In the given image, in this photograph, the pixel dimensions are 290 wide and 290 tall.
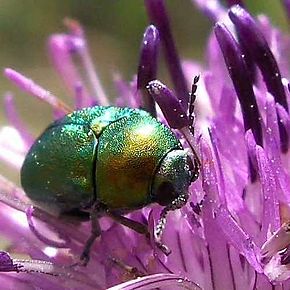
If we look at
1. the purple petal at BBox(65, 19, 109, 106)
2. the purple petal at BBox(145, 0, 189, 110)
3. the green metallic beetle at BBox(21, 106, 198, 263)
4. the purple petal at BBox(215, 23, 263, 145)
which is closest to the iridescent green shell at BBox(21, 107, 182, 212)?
the green metallic beetle at BBox(21, 106, 198, 263)

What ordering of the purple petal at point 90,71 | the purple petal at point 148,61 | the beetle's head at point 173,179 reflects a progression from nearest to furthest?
the beetle's head at point 173,179 → the purple petal at point 148,61 → the purple petal at point 90,71

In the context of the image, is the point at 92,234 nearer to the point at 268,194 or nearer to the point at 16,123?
the point at 268,194

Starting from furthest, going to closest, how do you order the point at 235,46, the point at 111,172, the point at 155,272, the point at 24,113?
the point at 24,113 < the point at 235,46 < the point at 155,272 < the point at 111,172

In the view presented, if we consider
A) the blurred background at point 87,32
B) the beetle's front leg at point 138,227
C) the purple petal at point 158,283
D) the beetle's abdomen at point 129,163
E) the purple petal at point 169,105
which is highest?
the purple petal at point 169,105

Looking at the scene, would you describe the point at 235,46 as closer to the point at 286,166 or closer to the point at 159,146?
the point at 286,166

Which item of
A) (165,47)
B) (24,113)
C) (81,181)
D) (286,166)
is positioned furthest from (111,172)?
(24,113)

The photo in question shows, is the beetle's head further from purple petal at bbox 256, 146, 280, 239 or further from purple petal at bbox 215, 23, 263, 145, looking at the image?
purple petal at bbox 215, 23, 263, 145

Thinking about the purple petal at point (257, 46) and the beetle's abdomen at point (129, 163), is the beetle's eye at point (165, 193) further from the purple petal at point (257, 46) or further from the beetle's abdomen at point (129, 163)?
the purple petal at point (257, 46)

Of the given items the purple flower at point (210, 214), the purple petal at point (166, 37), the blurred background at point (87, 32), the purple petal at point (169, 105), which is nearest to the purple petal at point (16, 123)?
the purple flower at point (210, 214)
